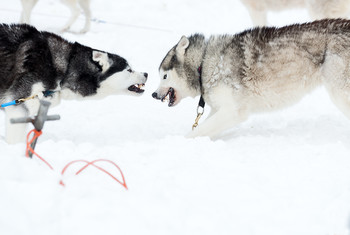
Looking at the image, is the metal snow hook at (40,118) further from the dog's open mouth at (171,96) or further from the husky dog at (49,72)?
the dog's open mouth at (171,96)

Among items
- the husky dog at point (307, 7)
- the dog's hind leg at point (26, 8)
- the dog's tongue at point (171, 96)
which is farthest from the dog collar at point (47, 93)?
the dog's hind leg at point (26, 8)

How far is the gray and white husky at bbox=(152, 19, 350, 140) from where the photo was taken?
377 cm

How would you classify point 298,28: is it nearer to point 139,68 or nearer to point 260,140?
point 260,140

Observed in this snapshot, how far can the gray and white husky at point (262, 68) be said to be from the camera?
3.77 meters

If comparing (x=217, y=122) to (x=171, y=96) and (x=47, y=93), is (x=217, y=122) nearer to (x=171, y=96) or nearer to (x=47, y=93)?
(x=171, y=96)

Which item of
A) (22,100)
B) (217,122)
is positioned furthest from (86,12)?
(217,122)

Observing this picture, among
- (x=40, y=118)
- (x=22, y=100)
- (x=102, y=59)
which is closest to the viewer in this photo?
(x=40, y=118)

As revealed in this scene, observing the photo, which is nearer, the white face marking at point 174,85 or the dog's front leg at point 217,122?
the dog's front leg at point 217,122

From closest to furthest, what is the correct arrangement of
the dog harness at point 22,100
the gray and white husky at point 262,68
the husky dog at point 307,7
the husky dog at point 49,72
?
the dog harness at point 22,100 → the gray and white husky at point 262,68 → the husky dog at point 49,72 → the husky dog at point 307,7

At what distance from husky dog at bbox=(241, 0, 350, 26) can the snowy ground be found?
199 cm

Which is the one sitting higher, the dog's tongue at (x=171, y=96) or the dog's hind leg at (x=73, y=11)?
the dog's hind leg at (x=73, y=11)

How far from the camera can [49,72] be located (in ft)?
13.3

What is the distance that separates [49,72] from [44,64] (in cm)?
10

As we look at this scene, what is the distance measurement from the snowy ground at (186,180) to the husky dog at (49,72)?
537mm
